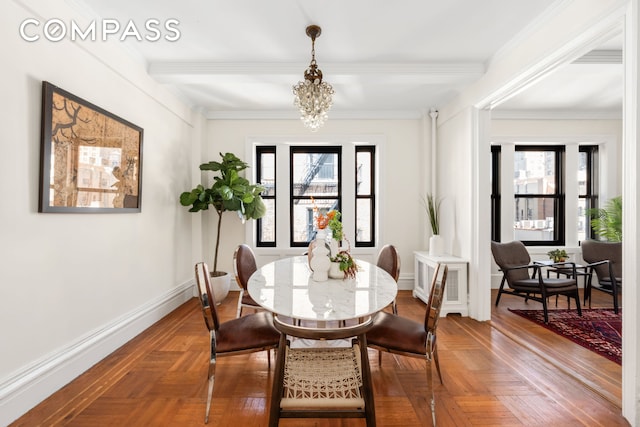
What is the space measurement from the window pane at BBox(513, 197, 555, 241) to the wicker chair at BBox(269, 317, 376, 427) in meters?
4.64

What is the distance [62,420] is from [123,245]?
144 cm

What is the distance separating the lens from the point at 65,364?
2234 millimetres

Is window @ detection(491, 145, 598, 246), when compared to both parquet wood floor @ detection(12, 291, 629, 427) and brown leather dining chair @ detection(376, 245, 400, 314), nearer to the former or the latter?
parquet wood floor @ detection(12, 291, 629, 427)

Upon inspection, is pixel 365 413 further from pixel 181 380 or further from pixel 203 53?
pixel 203 53

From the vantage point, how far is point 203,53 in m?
3.14

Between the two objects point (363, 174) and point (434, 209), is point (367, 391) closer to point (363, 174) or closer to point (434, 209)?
point (434, 209)

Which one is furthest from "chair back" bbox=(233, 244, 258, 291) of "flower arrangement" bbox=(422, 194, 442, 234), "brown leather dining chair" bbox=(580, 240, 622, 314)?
"brown leather dining chair" bbox=(580, 240, 622, 314)

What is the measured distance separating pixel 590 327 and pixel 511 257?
108 centimetres

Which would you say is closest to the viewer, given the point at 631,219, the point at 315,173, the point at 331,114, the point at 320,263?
the point at 631,219

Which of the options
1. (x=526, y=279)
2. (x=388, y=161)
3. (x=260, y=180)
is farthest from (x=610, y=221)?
(x=260, y=180)

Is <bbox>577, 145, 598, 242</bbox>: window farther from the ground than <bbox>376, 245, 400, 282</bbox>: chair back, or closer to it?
farther from the ground

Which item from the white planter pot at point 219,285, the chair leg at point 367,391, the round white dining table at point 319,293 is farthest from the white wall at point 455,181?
the white planter pot at point 219,285

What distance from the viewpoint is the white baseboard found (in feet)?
6.07

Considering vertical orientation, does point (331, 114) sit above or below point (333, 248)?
above
